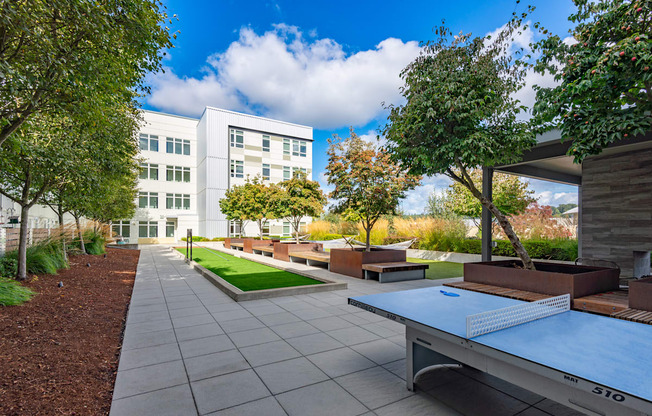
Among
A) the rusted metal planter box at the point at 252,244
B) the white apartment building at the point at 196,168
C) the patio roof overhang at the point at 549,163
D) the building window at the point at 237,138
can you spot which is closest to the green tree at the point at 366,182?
the patio roof overhang at the point at 549,163

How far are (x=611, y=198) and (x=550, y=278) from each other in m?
6.76

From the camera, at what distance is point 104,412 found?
8.52ft

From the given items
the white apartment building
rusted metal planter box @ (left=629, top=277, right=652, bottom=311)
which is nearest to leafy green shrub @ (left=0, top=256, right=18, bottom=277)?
rusted metal planter box @ (left=629, top=277, right=652, bottom=311)

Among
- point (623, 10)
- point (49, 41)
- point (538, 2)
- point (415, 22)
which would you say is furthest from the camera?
point (415, 22)

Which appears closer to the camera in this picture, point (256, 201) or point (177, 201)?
point (256, 201)

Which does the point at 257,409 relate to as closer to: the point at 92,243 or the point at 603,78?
the point at 603,78

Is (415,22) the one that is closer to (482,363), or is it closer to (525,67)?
(525,67)

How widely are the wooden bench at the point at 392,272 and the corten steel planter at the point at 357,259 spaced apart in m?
0.25

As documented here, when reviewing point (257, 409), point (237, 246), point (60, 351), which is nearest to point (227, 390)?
point (257, 409)

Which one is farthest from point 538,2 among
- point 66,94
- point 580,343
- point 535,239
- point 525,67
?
point 535,239

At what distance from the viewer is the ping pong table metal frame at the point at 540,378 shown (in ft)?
4.46

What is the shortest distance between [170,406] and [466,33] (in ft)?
22.5

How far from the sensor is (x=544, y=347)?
1.85 metres

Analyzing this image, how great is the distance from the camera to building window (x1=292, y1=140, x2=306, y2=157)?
3700 cm
